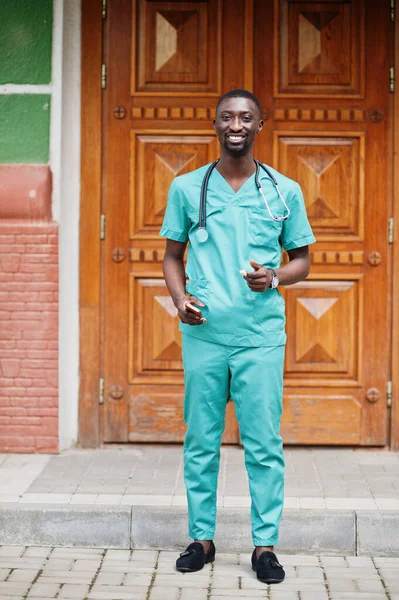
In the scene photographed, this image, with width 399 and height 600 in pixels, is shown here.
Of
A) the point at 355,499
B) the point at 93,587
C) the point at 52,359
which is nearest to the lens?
the point at 93,587

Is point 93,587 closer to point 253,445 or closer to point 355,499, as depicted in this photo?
point 253,445

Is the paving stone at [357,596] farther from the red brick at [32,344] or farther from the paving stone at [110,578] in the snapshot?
the red brick at [32,344]

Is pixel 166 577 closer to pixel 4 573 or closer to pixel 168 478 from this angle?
pixel 4 573

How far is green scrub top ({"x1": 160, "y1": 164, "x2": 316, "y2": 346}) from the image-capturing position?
178 inches

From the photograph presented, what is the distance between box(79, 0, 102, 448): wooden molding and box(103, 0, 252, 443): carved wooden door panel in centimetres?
6

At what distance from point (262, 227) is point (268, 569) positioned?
1.46 meters

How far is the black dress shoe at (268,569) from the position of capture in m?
4.54

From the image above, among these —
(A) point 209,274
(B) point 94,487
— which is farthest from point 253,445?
(B) point 94,487

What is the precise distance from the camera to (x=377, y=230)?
255 inches

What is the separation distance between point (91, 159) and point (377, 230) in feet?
5.90

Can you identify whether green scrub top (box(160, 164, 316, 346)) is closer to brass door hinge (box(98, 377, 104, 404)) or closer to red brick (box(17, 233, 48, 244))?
red brick (box(17, 233, 48, 244))

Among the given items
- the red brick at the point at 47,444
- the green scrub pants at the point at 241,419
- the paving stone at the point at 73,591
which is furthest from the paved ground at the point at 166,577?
the red brick at the point at 47,444

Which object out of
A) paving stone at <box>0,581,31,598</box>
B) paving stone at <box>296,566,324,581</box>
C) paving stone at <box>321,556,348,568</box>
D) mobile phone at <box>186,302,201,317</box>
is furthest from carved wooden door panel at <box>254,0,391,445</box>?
paving stone at <box>0,581,31,598</box>

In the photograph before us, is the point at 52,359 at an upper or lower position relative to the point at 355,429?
upper
